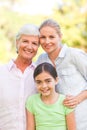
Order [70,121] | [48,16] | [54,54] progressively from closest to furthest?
[70,121] < [54,54] < [48,16]

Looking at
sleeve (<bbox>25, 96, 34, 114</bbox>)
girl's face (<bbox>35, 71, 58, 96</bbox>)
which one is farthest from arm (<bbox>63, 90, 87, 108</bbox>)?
sleeve (<bbox>25, 96, 34, 114</bbox>)

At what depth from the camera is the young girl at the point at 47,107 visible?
9.19 feet

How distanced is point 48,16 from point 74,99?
960 centimetres

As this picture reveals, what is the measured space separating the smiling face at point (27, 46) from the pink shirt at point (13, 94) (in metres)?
0.12

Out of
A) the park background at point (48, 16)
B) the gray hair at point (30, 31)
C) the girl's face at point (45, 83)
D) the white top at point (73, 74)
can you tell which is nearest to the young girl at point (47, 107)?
the girl's face at point (45, 83)

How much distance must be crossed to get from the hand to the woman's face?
38 centimetres

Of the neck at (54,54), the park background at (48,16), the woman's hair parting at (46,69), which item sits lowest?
the woman's hair parting at (46,69)

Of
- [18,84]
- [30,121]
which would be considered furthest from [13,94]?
[30,121]

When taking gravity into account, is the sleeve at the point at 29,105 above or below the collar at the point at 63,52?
below

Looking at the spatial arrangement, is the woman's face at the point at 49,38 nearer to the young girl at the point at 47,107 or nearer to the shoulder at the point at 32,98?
the young girl at the point at 47,107

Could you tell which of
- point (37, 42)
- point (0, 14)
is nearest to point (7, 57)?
point (0, 14)

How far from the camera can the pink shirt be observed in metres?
2.89

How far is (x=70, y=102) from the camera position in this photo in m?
2.82

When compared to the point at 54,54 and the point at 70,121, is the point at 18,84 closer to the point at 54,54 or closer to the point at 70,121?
the point at 54,54
